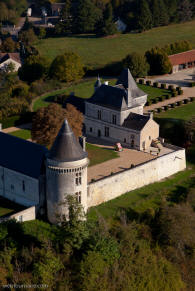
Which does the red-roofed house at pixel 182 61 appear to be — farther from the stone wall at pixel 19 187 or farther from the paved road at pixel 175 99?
the stone wall at pixel 19 187

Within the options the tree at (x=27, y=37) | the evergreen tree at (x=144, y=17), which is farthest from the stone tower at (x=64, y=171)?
the evergreen tree at (x=144, y=17)

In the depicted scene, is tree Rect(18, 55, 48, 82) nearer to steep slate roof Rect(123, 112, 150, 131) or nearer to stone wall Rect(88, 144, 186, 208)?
steep slate roof Rect(123, 112, 150, 131)

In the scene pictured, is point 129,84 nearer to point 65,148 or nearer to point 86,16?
point 65,148

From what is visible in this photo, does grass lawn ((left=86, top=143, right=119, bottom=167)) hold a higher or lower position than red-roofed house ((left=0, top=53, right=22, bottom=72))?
lower

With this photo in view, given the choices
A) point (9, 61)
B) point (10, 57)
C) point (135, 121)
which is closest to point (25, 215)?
point (135, 121)

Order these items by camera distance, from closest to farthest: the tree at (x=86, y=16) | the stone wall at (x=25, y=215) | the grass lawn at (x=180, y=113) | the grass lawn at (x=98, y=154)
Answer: the stone wall at (x=25, y=215)
the grass lawn at (x=98, y=154)
the grass lawn at (x=180, y=113)
the tree at (x=86, y=16)

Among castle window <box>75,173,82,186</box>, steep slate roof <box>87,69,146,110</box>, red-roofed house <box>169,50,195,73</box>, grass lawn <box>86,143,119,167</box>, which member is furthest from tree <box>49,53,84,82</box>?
castle window <box>75,173,82,186</box>
